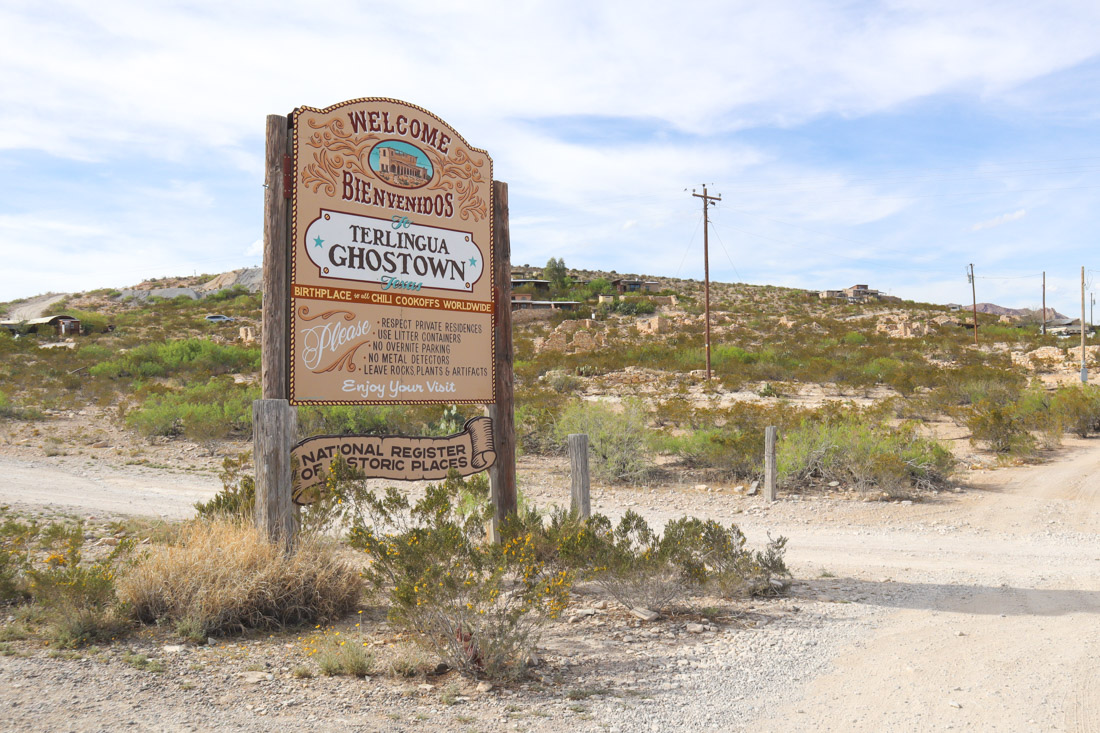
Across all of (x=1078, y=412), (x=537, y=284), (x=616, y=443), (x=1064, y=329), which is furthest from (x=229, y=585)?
(x=1064, y=329)

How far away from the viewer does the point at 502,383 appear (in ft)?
25.1

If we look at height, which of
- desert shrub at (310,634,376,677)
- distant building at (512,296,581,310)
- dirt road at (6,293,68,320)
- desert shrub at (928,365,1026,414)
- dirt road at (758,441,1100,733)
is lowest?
dirt road at (758,441,1100,733)

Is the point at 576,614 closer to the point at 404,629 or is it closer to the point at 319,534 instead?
the point at 404,629

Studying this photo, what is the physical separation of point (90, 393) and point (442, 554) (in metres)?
23.2

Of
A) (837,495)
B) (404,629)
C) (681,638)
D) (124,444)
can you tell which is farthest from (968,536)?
(124,444)

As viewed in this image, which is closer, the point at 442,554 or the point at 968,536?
the point at 442,554

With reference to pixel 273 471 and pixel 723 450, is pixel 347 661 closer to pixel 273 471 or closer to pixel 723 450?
pixel 273 471

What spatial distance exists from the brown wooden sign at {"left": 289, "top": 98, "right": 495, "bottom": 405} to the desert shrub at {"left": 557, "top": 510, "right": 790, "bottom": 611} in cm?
202

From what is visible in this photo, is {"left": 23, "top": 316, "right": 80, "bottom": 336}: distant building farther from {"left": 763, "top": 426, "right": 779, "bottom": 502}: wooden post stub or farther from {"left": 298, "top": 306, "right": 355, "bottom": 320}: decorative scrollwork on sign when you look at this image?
{"left": 298, "top": 306, "right": 355, "bottom": 320}: decorative scrollwork on sign

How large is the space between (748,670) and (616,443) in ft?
27.9

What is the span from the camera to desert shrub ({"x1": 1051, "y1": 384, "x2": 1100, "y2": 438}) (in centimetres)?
1711

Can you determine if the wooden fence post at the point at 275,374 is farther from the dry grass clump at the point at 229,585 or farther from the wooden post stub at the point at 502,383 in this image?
the wooden post stub at the point at 502,383

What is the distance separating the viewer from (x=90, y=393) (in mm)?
23516

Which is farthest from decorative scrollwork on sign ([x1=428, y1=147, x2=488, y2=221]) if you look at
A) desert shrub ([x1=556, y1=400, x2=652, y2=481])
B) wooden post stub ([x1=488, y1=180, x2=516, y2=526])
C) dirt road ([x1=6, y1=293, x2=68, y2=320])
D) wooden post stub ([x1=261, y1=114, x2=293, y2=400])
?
dirt road ([x1=6, y1=293, x2=68, y2=320])
